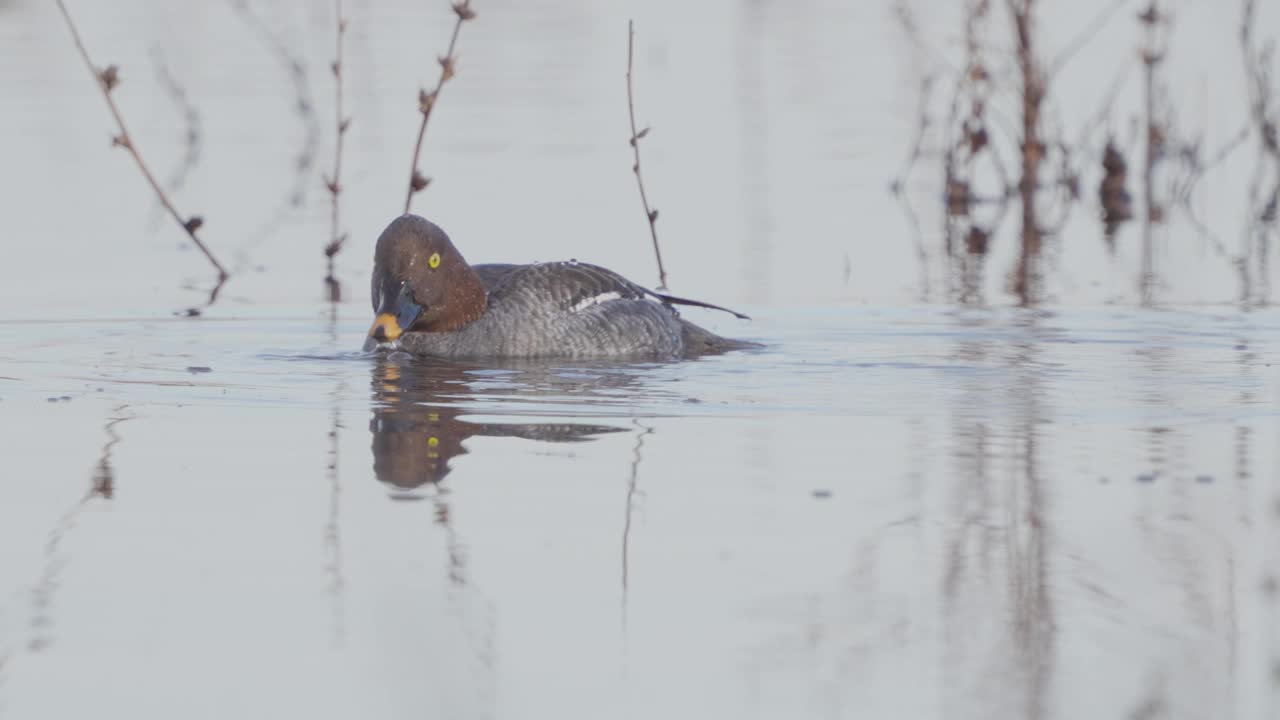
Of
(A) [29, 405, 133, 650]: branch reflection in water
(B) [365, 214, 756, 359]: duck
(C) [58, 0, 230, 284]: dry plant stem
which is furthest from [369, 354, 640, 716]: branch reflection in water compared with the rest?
(C) [58, 0, 230, 284]: dry plant stem

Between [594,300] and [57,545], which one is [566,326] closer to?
[594,300]

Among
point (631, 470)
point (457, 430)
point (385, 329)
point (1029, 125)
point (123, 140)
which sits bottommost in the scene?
point (631, 470)

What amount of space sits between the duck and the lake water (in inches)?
10.5

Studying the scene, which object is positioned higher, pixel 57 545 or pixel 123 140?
pixel 123 140

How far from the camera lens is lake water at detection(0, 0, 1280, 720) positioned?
15.6 feet

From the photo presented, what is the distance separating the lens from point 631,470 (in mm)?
6895

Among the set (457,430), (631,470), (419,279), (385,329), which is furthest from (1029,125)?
(631,470)

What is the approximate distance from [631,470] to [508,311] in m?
3.44

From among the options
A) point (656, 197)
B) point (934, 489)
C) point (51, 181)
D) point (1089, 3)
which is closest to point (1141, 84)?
point (1089, 3)

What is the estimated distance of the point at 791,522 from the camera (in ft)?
20.1

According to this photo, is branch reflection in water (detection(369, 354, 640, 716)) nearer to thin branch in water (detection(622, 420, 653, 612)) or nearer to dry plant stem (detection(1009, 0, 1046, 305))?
thin branch in water (detection(622, 420, 653, 612))

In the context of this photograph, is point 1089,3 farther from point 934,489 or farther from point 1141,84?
point 934,489

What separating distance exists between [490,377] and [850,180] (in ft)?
25.1

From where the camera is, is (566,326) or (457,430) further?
(566,326)
